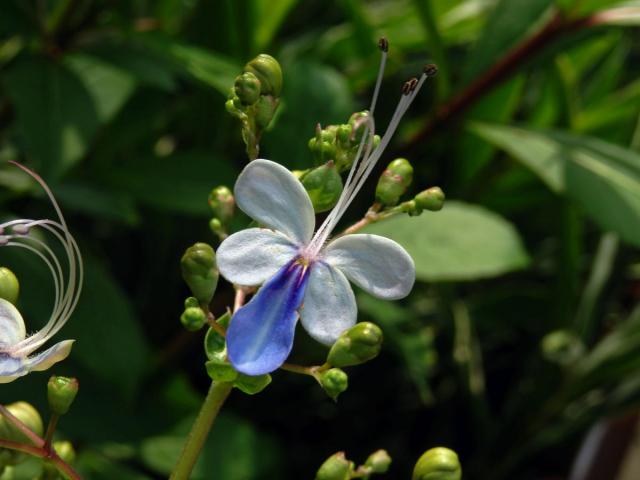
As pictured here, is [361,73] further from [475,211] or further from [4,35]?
[4,35]

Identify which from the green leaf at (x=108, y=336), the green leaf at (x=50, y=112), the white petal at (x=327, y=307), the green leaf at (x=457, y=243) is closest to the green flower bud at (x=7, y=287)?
the white petal at (x=327, y=307)

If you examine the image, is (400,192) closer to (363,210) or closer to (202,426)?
(202,426)

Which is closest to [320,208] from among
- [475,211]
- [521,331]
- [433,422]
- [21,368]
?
[21,368]

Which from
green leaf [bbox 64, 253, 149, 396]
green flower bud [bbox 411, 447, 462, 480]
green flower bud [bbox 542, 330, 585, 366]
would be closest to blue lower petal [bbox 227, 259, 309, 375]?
green flower bud [bbox 411, 447, 462, 480]

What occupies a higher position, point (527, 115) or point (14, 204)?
point (527, 115)

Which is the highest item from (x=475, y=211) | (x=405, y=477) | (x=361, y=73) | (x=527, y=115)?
(x=527, y=115)

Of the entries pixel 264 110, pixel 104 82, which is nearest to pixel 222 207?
pixel 264 110

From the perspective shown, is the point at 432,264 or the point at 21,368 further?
the point at 432,264

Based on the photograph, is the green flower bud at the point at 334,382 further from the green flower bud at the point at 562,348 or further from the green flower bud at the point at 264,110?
the green flower bud at the point at 562,348

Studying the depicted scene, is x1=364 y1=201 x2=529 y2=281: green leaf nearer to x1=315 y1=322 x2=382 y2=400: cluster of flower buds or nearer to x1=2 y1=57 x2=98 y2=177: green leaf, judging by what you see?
x1=2 y1=57 x2=98 y2=177: green leaf
